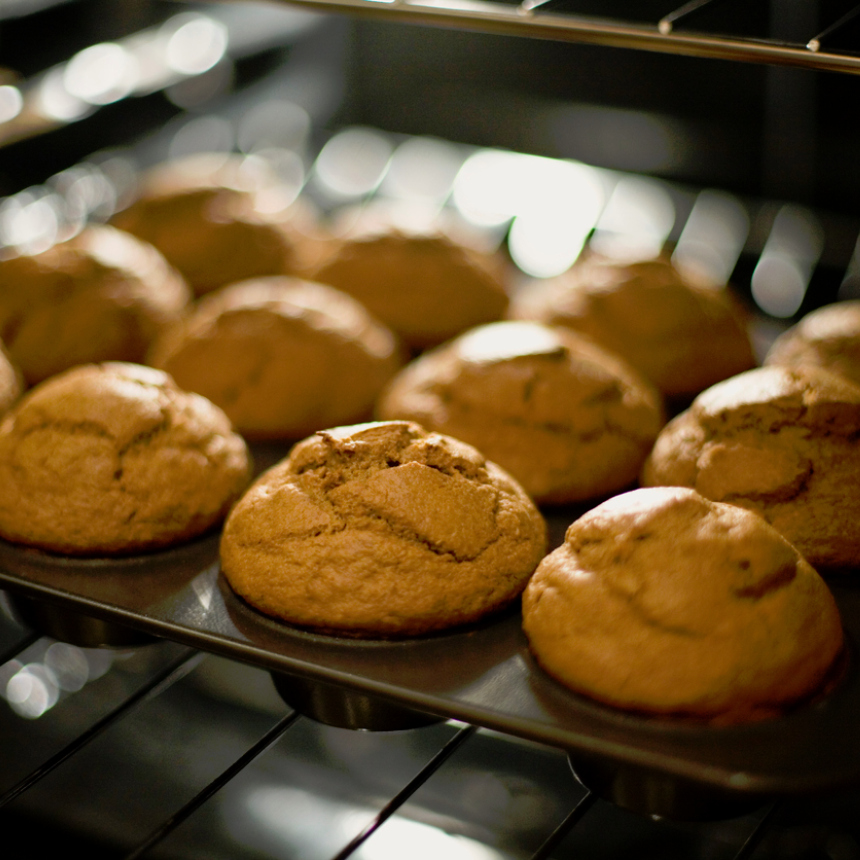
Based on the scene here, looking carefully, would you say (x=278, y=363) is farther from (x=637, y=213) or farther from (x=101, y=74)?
(x=637, y=213)

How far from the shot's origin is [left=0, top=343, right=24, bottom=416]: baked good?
184cm

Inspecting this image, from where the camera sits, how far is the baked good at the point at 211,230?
2.48 m

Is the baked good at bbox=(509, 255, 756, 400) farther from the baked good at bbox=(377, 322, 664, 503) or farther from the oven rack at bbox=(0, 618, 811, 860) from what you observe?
the oven rack at bbox=(0, 618, 811, 860)

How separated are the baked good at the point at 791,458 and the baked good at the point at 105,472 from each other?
0.80 meters

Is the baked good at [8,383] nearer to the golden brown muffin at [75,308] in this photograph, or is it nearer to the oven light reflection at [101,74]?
the golden brown muffin at [75,308]

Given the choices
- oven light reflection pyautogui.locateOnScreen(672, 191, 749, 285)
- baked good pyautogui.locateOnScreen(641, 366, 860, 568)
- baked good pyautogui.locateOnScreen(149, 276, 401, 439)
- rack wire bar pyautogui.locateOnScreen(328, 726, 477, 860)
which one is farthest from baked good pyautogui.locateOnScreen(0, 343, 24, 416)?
oven light reflection pyautogui.locateOnScreen(672, 191, 749, 285)

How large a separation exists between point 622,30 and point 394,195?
1.93 m

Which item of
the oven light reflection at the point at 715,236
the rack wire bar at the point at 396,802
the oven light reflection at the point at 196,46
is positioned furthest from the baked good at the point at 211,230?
the rack wire bar at the point at 396,802

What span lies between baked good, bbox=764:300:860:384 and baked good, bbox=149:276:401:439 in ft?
2.72

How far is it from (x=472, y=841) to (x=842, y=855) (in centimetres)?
61

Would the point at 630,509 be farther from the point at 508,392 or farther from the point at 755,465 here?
the point at 508,392

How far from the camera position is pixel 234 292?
2.10 meters

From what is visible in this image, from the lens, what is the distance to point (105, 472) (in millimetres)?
1556

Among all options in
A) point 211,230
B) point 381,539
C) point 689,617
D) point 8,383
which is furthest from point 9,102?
point 689,617
